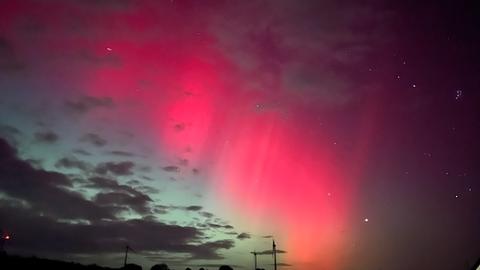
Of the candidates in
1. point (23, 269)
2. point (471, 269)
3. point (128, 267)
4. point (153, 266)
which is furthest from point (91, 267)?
point (471, 269)

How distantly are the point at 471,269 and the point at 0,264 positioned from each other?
48794 millimetres

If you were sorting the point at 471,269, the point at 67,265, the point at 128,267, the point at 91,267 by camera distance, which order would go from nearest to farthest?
the point at 471,269
the point at 67,265
the point at 91,267
the point at 128,267

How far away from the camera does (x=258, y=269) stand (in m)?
150

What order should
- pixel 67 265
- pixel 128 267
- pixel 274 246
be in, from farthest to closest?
pixel 274 246
pixel 128 267
pixel 67 265

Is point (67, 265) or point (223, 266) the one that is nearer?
point (67, 265)

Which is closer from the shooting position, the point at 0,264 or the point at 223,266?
the point at 0,264

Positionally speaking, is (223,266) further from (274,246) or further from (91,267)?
(91,267)

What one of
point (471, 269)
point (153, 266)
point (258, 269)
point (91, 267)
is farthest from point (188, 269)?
point (471, 269)

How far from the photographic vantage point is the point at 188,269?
123 m

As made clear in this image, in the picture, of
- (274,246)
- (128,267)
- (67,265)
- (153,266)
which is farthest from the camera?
(274,246)

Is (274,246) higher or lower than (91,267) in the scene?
higher

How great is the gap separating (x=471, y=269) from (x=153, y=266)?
11434 centimetres

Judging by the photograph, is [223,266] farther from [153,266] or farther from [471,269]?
[471,269]

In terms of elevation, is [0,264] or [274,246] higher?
[274,246]
